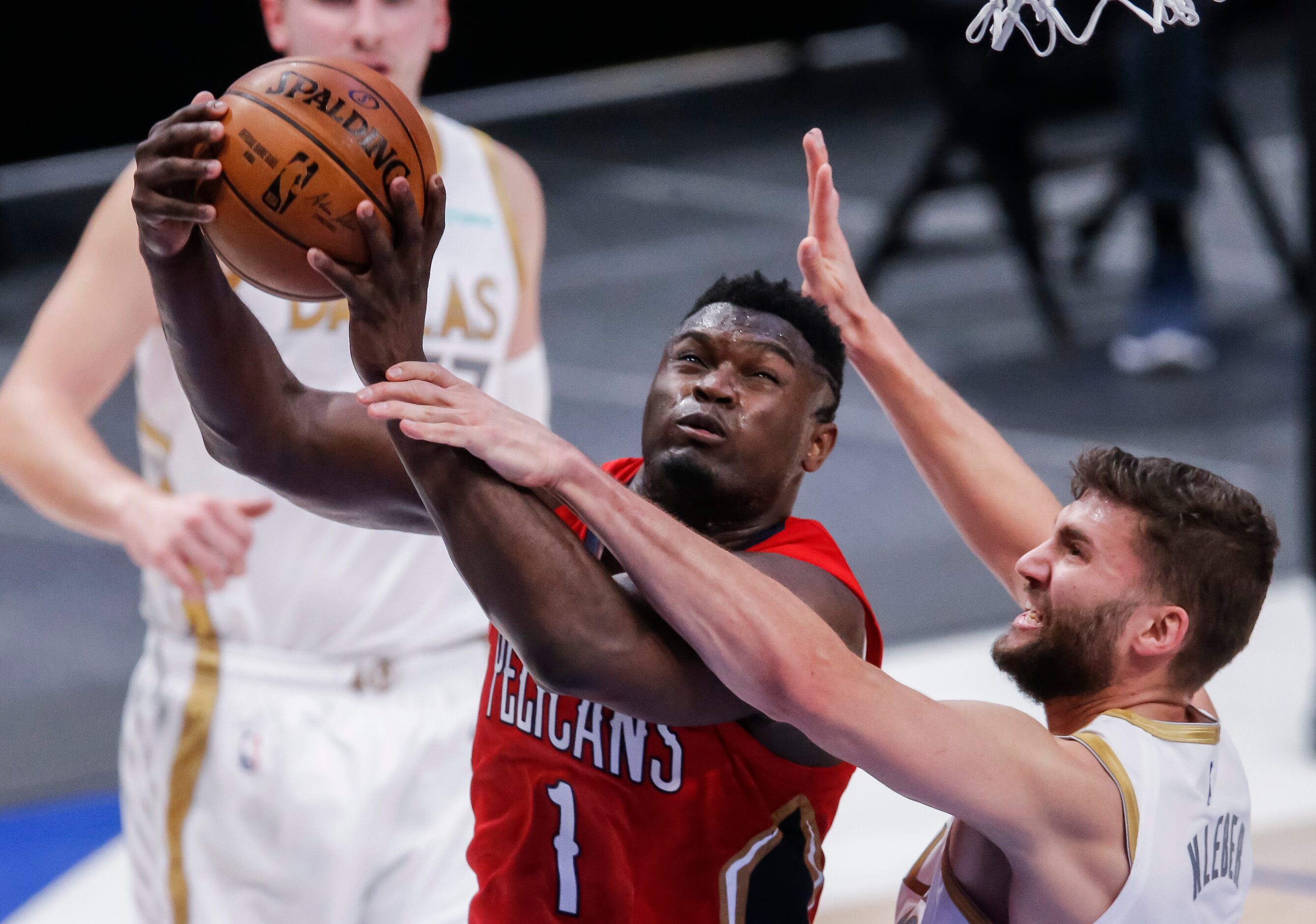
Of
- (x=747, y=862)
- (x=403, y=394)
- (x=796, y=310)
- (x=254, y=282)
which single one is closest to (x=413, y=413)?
(x=403, y=394)

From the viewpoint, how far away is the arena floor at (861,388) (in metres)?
5.46

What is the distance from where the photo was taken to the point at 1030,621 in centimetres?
237

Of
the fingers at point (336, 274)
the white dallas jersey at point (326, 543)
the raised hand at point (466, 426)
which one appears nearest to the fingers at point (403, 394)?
the raised hand at point (466, 426)

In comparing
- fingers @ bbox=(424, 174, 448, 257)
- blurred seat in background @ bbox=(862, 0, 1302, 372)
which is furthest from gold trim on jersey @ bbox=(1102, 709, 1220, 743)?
blurred seat in background @ bbox=(862, 0, 1302, 372)

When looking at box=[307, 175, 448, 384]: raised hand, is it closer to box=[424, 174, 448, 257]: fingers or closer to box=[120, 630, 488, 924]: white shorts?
box=[424, 174, 448, 257]: fingers

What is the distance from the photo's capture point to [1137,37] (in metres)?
8.12

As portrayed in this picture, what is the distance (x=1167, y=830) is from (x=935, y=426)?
81 cm

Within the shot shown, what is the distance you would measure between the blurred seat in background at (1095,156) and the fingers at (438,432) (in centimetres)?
662

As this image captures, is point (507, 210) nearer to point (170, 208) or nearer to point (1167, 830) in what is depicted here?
point (170, 208)

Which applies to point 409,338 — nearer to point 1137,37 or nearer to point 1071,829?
point 1071,829

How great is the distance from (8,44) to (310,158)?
28.2 ft

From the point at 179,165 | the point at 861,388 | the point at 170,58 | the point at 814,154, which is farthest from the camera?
the point at 170,58

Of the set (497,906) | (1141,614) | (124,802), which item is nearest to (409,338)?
(497,906)

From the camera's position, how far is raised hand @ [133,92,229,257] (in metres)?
2.04
